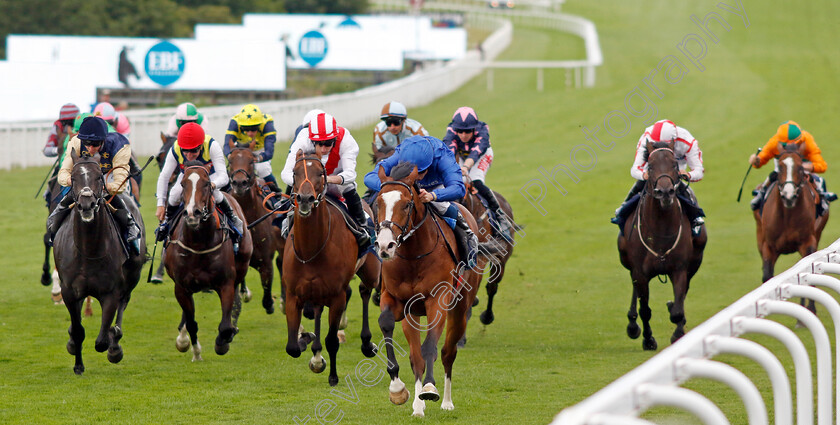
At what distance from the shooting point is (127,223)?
8984mm

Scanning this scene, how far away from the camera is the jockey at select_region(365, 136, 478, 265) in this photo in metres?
7.15

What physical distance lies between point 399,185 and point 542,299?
6506 millimetres

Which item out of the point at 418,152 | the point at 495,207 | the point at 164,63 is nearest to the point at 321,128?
the point at 418,152

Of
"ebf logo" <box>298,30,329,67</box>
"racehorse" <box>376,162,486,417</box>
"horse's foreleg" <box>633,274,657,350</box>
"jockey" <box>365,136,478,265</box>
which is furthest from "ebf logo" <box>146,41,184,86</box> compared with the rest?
"racehorse" <box>376,162,486,417</box>

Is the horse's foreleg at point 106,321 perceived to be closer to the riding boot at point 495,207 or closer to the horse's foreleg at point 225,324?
the horse's foreleg at point 225,324

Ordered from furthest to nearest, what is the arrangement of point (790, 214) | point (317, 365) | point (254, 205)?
point (790, 214)
point (254, 205)
point (317, 365)

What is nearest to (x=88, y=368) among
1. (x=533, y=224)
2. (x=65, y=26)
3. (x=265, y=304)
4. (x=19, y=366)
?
(x=19, y=366)

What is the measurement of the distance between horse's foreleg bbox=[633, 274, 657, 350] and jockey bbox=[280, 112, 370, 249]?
9.30 ft

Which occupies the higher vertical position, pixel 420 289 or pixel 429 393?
pixel 420 289

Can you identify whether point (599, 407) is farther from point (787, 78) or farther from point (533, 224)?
point (787, 78)

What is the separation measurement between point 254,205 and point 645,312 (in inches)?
153

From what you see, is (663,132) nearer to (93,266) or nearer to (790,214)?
(790,214)

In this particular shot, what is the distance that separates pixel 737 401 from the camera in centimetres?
753

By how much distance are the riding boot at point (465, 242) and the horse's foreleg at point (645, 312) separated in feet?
8.85
